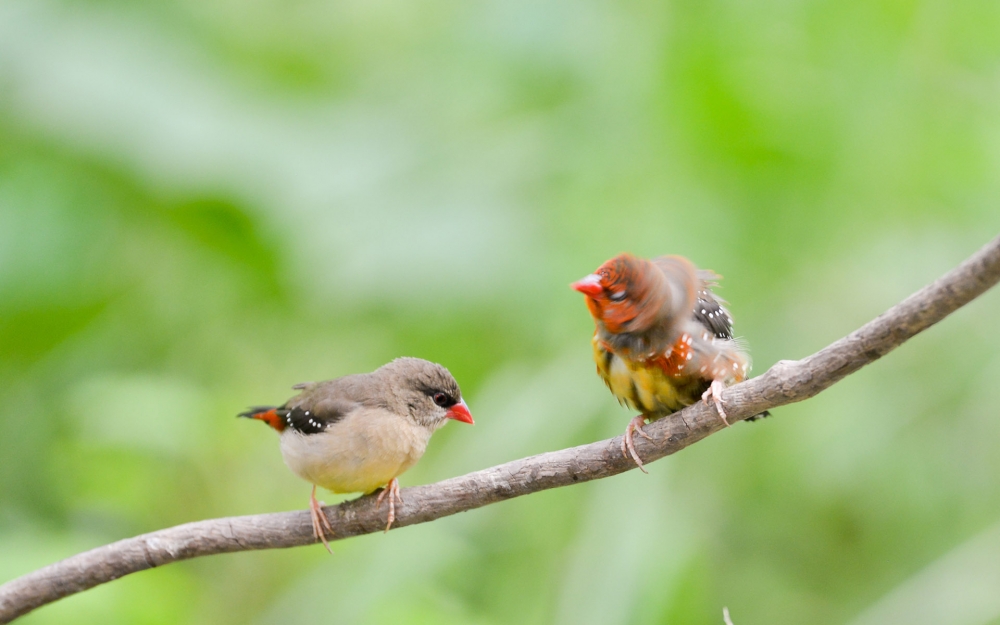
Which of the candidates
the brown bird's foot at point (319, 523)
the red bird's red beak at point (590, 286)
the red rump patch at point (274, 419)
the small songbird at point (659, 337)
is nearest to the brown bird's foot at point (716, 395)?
the small songbird at point (659, 337)

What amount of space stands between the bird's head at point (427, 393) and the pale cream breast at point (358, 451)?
78mm

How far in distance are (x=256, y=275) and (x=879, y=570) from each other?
3.01 metres

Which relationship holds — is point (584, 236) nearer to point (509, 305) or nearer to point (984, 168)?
point (509, 305)

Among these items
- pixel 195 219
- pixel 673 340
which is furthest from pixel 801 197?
pixel 195 219

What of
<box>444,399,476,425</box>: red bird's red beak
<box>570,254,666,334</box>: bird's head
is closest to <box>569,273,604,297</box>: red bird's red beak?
<box>570,254,666,334</box>: bird's head

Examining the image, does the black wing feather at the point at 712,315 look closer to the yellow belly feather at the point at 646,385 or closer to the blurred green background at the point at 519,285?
the yellow belly feather at the point at 646,385

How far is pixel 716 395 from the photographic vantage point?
1957 mm

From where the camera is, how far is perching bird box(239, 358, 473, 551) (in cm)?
246

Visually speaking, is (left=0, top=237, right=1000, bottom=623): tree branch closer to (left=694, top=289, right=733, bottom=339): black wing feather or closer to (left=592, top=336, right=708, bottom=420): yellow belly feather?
(left=592, top=336, right=708, bottom=420): yellow belly feather

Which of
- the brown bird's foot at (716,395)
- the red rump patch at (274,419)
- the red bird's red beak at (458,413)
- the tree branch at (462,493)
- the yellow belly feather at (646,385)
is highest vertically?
the red rump patch at (274,419)

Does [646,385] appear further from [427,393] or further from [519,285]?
[519,285]

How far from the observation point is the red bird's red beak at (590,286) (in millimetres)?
1837

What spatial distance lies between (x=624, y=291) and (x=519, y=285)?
1.88m

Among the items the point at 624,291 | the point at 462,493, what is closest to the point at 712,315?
the point at 624,291
